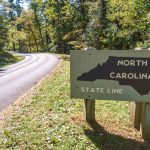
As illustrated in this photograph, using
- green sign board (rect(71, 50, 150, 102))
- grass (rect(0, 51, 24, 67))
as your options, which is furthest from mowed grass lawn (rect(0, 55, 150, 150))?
grass (rect(0, 51, 24, 67))

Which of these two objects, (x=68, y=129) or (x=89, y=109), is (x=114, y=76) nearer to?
(x=89, y=109)

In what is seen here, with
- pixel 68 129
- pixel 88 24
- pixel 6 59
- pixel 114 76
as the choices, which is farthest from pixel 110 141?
pixel 6 59

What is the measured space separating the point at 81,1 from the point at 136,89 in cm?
3107

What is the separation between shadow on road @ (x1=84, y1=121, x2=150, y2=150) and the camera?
5301 millimetres

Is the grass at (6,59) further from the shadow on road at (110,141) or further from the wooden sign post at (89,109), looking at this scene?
the shadow on road at (110,141)

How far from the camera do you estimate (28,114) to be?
7410 mm

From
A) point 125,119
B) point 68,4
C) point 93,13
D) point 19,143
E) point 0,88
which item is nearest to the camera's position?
point 19,143

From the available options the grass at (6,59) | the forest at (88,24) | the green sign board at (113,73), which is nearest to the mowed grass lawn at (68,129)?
the green sign board at (113,73)

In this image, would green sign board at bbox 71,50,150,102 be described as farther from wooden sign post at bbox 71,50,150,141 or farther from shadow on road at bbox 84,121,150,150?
shadow on road at bbox 84,121,150,150

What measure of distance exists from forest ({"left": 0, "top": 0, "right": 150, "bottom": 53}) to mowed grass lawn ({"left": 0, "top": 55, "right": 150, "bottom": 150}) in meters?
4.88

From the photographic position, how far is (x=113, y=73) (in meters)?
5.54

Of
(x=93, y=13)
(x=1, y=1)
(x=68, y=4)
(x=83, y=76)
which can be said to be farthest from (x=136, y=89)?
(x=1, y=1)

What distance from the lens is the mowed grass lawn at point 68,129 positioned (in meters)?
5.36

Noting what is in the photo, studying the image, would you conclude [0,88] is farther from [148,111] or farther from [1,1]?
[1,1]
